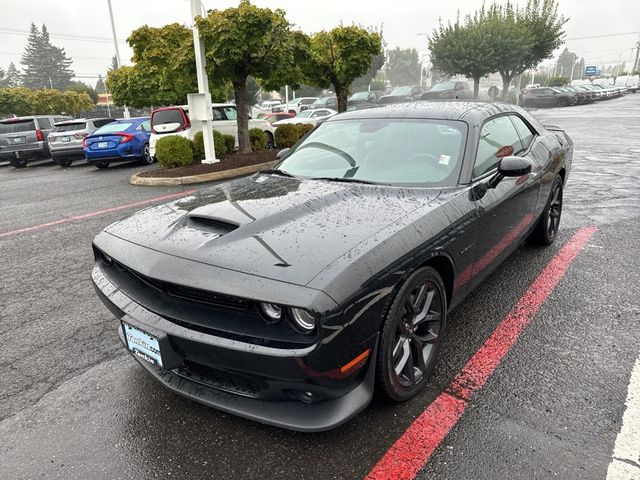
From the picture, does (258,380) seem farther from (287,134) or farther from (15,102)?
(15,102)

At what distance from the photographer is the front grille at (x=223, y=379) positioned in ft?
6.68

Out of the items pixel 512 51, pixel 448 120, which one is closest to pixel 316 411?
pixel 448 120

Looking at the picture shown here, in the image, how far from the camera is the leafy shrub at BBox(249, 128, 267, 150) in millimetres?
12766

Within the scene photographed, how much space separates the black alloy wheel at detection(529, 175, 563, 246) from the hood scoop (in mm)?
3236

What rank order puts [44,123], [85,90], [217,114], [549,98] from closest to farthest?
1. [217,114]
2. [44,123]
3. [549,98]
4. [85,90]

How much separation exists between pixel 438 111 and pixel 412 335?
181 cm

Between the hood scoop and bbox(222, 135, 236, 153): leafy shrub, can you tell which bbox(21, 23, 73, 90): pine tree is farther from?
the hood scoop

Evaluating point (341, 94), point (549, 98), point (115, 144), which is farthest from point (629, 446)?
point (549, 98)

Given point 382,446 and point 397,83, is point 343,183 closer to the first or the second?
point 382,446

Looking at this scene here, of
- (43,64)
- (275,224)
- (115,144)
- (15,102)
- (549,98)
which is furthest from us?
(43,64)

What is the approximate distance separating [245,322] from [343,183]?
1.33 m

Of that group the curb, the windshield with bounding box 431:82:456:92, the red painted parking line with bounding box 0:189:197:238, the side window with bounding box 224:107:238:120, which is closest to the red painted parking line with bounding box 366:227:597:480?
the red painted parking line with bounding box 0:189:197:238

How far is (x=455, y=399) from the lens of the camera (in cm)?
248

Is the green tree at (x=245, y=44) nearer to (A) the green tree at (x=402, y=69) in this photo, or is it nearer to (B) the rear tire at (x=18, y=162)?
(B) the rear tire at (x=18, y=162)
